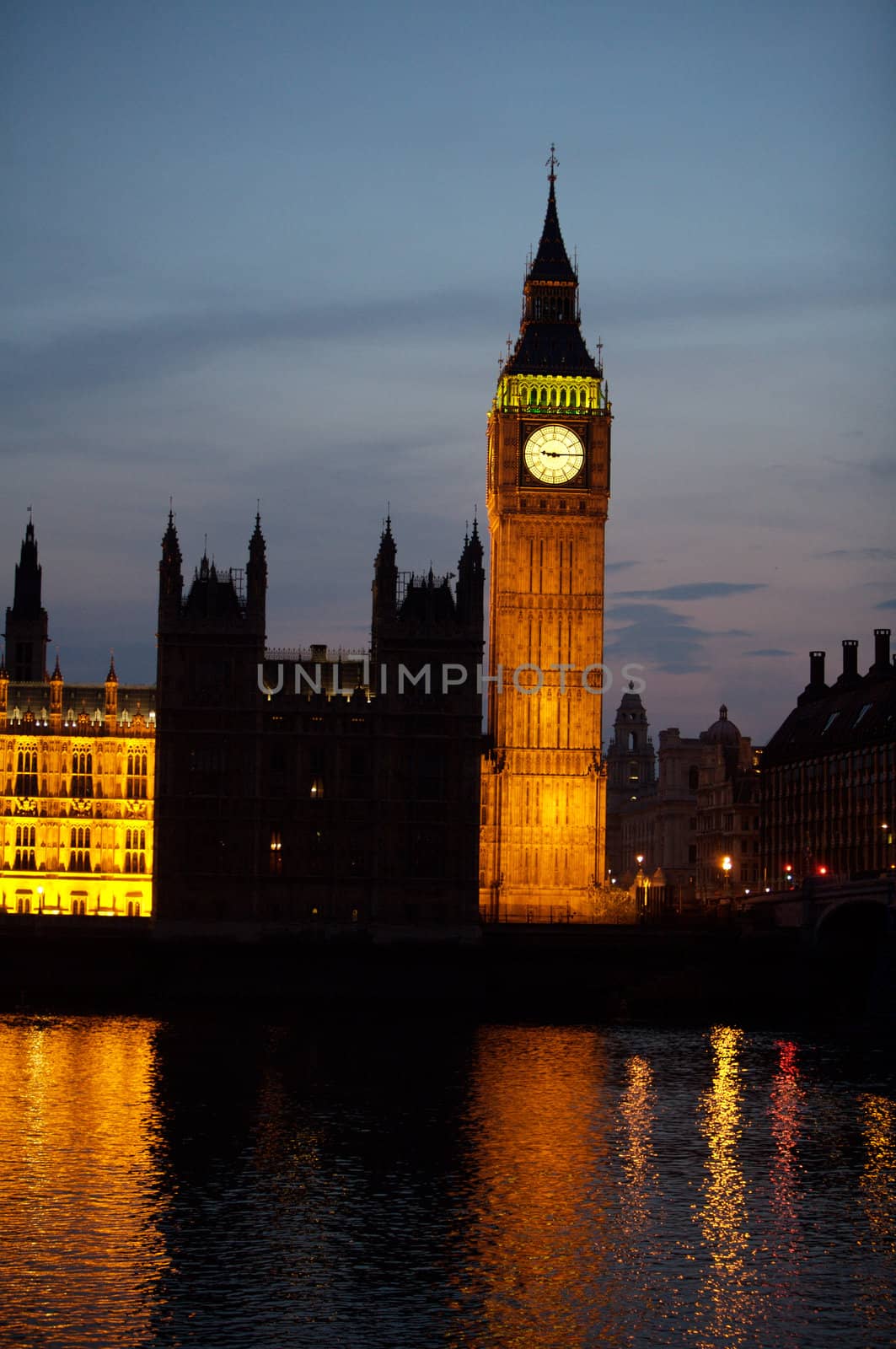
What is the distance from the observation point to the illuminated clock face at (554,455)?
164250 millimetres

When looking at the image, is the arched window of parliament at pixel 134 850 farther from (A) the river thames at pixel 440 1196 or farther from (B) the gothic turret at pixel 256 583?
(A) the river thames at pixel 440 1196

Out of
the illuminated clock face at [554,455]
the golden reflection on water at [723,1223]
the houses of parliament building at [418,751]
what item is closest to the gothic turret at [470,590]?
the houses of parliament building at [418,751]

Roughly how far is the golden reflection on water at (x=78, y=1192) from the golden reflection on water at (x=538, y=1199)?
8.38m

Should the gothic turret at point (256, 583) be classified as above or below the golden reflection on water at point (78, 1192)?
above

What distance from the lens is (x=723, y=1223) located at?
57562mm

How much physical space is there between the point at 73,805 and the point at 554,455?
47915 millimetres

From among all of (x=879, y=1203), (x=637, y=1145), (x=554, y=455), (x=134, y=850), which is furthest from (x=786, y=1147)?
(x=134, y=850)

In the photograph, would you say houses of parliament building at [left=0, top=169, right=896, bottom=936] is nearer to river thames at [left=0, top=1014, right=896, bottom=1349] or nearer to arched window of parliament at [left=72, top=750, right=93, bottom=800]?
arched window of parliament at [left=72, top=750, right=93, bottom=800]

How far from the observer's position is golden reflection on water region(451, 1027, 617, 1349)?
48094 millimetres

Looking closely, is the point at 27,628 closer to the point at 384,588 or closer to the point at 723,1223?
the point at 384,588

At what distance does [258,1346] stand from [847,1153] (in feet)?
101

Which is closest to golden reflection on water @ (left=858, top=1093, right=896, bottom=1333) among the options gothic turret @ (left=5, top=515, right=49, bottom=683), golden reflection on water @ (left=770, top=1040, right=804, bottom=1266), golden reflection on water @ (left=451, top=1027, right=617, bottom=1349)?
golden reflection on water @ (left=770, top=1040, right=804, bottom=1266)

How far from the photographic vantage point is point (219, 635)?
130750 millimetres

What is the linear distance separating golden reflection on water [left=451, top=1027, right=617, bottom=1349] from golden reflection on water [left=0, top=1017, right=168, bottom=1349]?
838cm
